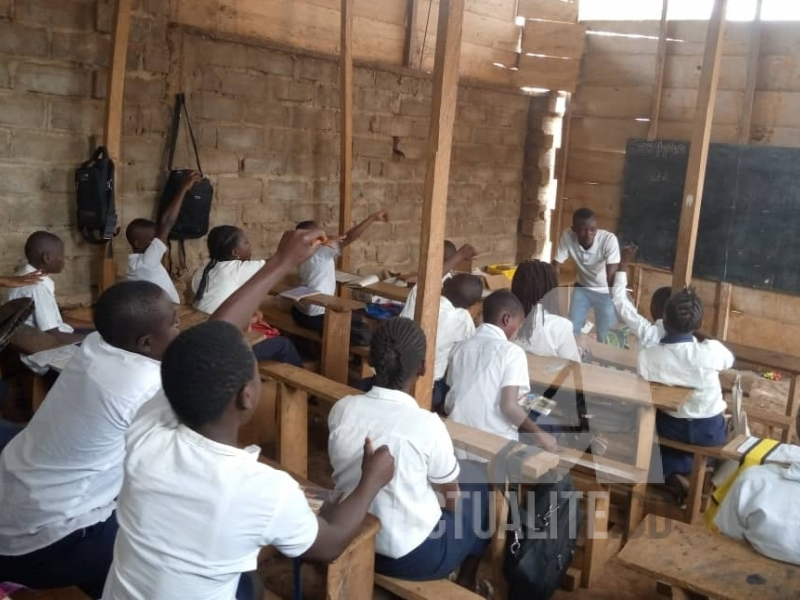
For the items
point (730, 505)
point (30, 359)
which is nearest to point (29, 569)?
point (30, 359)

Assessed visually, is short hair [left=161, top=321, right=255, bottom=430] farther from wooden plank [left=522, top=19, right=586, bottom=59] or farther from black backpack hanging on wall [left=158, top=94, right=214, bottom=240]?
wooden plank [left=522, top=19, right=586, bottom=59]

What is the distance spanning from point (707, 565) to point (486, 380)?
44.3 inches

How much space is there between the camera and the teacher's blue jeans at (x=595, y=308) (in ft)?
21.4

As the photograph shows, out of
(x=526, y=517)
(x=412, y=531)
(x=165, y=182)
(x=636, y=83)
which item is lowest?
(x=526, y=517)

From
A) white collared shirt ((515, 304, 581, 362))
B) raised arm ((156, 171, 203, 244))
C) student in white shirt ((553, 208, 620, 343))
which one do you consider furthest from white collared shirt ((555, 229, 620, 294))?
raised arm ((156, 171, 203, 244))

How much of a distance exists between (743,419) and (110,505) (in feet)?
10.7

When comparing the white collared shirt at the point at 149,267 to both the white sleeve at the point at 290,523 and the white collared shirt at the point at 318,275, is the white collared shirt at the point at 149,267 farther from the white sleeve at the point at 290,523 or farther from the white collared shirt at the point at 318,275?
the white sleeve at the point at 290,523

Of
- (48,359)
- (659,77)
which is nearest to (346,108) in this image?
(48,359)

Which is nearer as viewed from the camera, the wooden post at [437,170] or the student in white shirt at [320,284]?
the wooden post at [437,170]

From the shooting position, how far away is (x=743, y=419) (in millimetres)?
4109

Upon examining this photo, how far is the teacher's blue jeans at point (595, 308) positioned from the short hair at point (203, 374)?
17.0ft

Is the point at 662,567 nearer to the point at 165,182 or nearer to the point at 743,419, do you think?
the point at 743,419

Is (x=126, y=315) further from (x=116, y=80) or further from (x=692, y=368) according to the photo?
(x=116, y=80)

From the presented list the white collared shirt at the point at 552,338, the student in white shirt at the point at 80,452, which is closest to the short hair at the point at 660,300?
the white collared shirt at the point at 552,338
